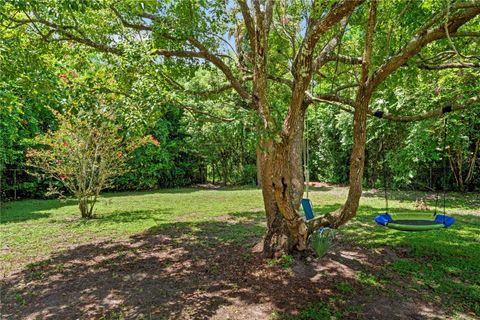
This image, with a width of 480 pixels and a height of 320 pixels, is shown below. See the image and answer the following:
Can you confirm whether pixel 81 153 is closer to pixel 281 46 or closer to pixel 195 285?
pixel 195 285

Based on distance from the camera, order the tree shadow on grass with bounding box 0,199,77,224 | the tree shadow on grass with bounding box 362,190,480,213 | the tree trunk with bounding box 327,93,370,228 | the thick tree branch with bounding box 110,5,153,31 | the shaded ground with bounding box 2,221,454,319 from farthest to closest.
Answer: the tree shadow on grass with bounding box 362,190,480,213 → the tree shadow on grass with bounding box 0,199,77,224 → the thick tree branch with bounding box 110,5,153,31 → the tree trunk with bounding box 327,93,370,228 → the shaded ground with bounding box 2,221,454,319

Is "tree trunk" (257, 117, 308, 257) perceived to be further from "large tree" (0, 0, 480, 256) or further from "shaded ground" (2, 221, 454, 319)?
"shaded ground" (2, 221, 454, 319)

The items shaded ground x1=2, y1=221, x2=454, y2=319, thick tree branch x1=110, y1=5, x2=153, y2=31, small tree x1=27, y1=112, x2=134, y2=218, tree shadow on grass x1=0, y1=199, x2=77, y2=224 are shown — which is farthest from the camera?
tree shadow on grass x1=0, y1=199, x2=77, y2=224

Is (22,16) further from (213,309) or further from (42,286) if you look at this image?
(213,309)

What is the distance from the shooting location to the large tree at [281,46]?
3.16 m

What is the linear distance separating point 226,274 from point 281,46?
4610 millimetres

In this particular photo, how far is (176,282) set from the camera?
12.3 ft

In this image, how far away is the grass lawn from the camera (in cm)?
310

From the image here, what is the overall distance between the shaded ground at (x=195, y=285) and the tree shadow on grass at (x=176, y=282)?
0.4 inches

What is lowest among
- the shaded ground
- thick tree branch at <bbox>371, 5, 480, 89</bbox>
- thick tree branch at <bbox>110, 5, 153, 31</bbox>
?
the shaded ground

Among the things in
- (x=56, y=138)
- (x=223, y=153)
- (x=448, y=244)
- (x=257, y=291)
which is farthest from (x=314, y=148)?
(x=257, y=291)

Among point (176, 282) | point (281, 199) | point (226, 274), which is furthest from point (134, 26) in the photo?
point (226, 274)

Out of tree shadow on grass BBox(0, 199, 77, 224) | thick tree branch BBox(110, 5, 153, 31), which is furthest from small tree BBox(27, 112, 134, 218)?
thick tree branch BBox(110, 5, 153, 31)

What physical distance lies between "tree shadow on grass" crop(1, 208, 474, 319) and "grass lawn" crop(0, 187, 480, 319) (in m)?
0.01
